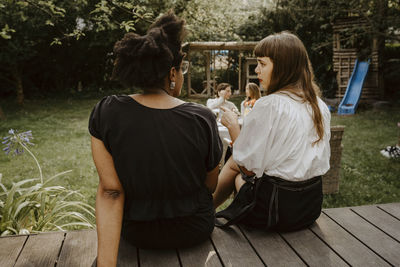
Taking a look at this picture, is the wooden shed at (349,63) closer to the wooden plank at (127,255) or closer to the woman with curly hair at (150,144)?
the woman with curly hair at (150,144)

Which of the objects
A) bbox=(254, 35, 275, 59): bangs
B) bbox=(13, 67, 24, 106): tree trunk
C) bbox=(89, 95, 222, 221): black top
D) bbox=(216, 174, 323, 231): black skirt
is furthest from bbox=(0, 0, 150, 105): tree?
bbox=(89, 95, 222, 221): black top

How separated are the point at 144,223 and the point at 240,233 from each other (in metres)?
0.68

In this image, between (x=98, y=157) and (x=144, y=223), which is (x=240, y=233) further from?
(x=98, y=157)

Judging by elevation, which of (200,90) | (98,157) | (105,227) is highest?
(98,157)

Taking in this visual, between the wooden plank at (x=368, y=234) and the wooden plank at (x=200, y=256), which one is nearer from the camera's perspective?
the wooden plank at (x=200, y=256)

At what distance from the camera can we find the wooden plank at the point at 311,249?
6.43 ft

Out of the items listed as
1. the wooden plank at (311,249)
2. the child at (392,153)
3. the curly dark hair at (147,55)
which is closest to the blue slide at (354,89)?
the child at (392,153)

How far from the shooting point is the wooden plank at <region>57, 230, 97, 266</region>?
1989mm

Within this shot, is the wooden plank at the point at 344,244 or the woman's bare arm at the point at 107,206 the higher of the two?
the woman's bare arm at the point at 107,206

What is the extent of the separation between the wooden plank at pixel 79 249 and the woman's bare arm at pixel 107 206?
30 cm

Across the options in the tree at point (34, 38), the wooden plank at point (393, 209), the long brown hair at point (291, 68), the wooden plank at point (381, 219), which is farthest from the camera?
the tree at point (34, 38)

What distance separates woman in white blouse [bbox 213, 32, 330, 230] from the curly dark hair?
2.36 feet

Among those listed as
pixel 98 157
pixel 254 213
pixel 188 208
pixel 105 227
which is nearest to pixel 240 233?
pixel 254 213

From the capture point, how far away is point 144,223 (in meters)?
1.93
